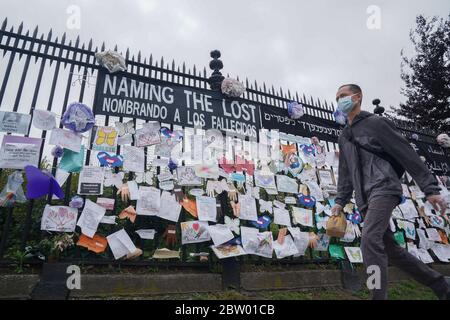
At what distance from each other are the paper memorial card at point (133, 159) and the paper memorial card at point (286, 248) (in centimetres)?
196

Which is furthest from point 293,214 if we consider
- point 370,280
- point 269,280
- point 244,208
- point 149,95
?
point 149,95

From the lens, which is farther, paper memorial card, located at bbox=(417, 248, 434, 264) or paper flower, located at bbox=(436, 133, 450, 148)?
paper flower, located at bbox=(436, 133, 450, 148)

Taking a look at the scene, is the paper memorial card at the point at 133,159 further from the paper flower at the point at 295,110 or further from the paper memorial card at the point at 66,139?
the paper flower at the point at 295,110

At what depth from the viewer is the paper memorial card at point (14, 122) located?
315cm

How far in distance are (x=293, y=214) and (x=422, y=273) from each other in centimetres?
210

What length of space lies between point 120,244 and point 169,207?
670 mm

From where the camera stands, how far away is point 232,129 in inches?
176

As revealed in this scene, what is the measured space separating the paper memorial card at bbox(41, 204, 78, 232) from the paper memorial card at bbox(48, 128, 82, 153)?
67 centimetres

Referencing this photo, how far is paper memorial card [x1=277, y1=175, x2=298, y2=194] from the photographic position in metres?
4.45

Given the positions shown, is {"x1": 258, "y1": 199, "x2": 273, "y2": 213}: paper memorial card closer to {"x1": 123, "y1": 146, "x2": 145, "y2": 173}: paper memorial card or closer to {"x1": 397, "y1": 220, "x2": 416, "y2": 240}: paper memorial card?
{"x1": 123, "y1": 146, "x2": 145, "y2": 173}: paper memorial card

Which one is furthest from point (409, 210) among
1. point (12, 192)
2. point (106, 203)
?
point (12, 192)

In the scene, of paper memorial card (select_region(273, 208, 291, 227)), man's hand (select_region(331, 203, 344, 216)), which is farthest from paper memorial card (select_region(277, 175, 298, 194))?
man's hand (select_region(331, 203, 344, 216))

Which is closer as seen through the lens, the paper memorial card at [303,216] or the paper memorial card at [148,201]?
the paper memorial card at [148,201]

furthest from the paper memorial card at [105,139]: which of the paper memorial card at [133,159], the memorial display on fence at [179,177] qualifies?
the paper memorial card at [133,159]
